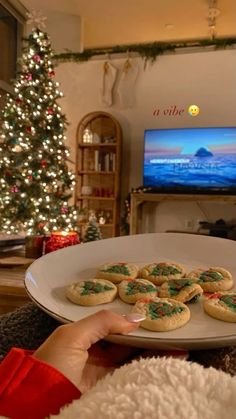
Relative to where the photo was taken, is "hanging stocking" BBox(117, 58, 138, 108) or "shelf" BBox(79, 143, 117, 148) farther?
"hanging stocking" BBox(117, 58, 138, 108)

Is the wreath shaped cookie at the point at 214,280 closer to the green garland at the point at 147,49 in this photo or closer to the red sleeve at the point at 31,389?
the red sleeve at the point at 31,389

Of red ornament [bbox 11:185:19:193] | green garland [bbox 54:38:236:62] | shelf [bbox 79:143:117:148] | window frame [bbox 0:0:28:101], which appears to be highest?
window frame [bbox 0:0:28:101]

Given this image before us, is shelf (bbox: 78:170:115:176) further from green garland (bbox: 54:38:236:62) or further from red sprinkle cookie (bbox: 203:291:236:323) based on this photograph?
red sprinkle cookie (bbox: 203:291:236:323)

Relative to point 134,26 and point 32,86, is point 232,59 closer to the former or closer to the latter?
point 134,26

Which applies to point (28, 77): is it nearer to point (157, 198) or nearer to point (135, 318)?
point (157, 198)

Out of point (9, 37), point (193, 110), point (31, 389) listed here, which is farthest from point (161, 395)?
point (9, 37)

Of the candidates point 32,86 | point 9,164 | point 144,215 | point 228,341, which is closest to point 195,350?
point 228,341

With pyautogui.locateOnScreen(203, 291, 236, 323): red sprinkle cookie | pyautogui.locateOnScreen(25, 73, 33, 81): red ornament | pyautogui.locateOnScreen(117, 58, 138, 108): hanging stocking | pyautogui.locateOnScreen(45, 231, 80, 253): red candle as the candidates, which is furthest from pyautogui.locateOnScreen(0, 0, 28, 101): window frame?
pyautogui.locateOnScreen(203, 291, 236, 323): red sprinkle cookie
